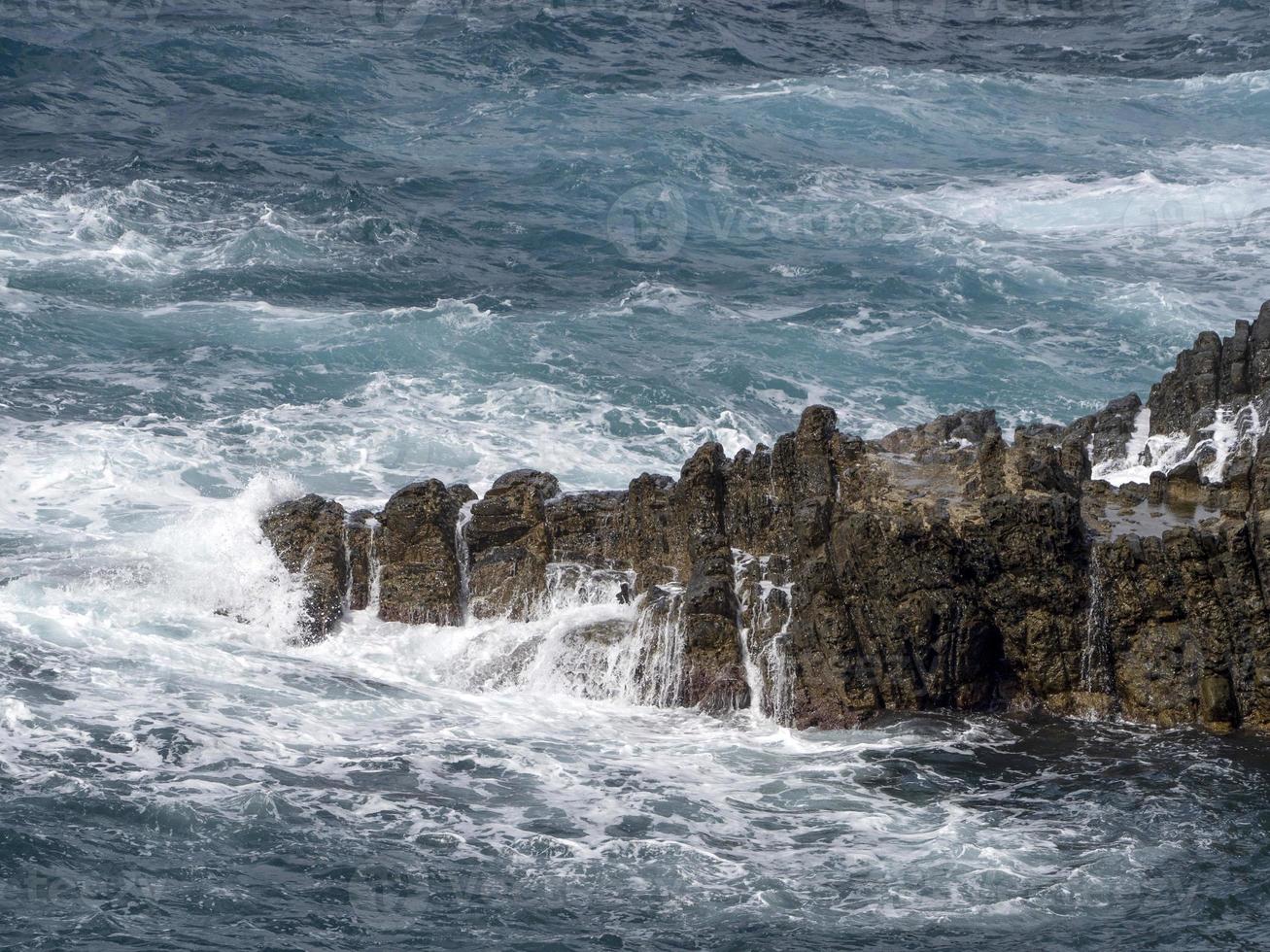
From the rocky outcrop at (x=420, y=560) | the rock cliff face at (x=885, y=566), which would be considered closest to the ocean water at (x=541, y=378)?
the rocky outcrop at (x=420, y=560)

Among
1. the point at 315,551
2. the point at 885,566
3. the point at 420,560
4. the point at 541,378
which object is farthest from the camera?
the point at 541,378

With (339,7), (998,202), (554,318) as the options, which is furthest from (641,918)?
(339,7)

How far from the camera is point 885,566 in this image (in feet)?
54.7

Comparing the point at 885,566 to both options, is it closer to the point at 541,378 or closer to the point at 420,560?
the point at 420,560

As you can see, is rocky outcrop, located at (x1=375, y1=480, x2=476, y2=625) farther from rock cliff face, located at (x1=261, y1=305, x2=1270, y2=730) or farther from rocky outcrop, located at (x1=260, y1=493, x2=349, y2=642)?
rocky outcrop, located at (x1=260, y1=493, x2=349, y2=642)

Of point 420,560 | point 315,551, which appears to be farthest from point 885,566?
point 315,551

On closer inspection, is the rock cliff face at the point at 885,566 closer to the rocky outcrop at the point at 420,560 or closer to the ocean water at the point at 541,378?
the rocky outcrop at the point at 420,560

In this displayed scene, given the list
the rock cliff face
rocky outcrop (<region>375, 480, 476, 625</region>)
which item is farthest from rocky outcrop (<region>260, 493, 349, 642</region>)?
rocky outcrop (<region>375, 480, 476, 625</region>)

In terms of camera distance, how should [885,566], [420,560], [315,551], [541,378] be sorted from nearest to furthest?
[885,566] → [420,560] → [315,551] → [541,378]

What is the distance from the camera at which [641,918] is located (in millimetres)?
12844

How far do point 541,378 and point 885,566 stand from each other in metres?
13.5

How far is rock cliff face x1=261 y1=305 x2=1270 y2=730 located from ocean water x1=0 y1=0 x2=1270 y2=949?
518mm

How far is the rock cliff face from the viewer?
16.1 m

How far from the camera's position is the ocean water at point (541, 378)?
44.1 feet
